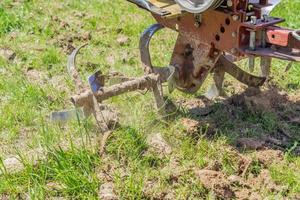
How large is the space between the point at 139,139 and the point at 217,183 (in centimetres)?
58

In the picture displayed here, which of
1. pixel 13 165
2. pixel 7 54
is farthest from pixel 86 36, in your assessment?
pixel 13 165

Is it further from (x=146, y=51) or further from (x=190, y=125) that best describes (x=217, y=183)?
(x=146, y=51)

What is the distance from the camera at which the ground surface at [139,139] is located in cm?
303

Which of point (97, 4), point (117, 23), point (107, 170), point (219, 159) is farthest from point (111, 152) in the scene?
point (97, 4)

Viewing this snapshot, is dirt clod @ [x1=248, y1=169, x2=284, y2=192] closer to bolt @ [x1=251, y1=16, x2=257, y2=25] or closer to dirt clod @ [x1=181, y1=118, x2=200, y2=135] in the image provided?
dirt clod @ [x1=181, y1=118, x2=200, y2=135]

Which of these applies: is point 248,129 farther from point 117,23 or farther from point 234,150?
point 117,23

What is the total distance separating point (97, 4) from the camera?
5.75 metres

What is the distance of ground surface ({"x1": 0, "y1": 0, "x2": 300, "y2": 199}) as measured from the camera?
3.03m

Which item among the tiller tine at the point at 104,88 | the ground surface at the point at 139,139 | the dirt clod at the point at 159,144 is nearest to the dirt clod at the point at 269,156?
the ground surface at the point at 139,139

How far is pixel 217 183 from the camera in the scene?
9.84 ft

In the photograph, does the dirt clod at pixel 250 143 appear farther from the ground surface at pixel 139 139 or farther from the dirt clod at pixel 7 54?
the dirt clod at pixel 7 54

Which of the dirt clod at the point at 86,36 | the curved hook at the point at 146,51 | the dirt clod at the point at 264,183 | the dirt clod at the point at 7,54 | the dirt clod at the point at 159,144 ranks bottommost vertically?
the dirt clod at the point at 264,183

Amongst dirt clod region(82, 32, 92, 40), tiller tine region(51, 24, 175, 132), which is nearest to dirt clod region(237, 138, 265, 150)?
tiller tine region(51, 24, 175, 132)

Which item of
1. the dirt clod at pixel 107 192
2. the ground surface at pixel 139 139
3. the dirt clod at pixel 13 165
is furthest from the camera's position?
the dirt clod at pixel 13 165
